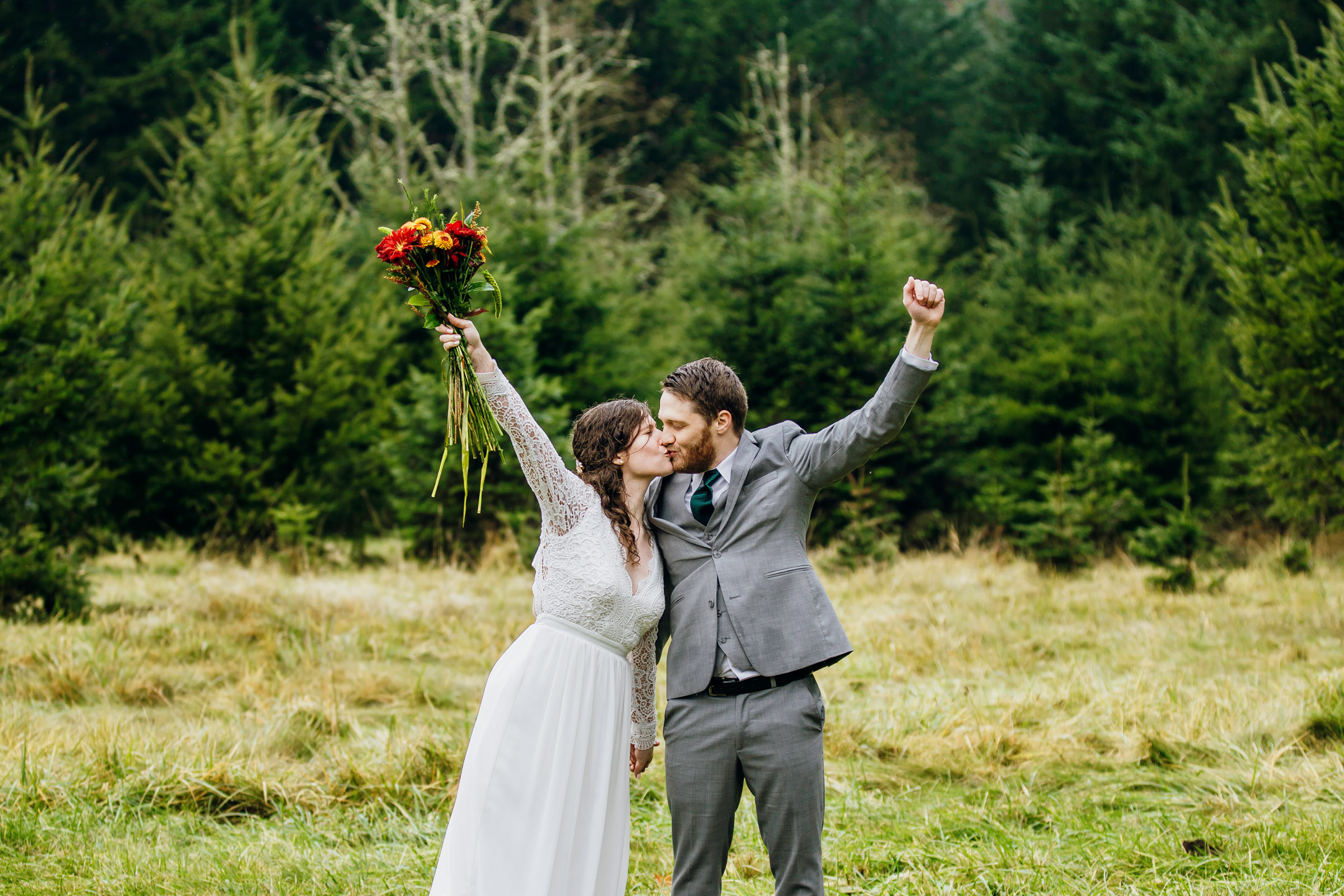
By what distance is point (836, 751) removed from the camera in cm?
567

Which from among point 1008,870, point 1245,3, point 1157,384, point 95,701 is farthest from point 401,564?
point 1245,3

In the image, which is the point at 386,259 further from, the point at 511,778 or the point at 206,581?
the point at 206,581

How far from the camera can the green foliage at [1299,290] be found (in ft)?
33.7

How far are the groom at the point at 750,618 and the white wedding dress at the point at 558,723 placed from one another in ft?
0.63

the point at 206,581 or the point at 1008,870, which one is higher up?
the point at 1008,870

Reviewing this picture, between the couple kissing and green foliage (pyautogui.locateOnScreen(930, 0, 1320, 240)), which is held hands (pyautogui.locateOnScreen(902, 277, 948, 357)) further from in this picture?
green foliage (pyautogui.locateOnScreen(930, 0, 1320, 240))

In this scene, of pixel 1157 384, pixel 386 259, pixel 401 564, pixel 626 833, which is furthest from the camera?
pixel 1157 384

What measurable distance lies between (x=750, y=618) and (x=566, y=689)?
584mm

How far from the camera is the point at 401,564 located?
11914 mm

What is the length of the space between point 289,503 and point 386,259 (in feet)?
30.7

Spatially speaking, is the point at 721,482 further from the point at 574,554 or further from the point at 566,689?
the point at 566,689

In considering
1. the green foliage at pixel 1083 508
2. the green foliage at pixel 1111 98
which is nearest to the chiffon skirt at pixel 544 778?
the green foliage at pixel 1083 508

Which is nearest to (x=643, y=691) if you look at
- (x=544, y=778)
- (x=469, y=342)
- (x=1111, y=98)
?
(x=544, y=778)

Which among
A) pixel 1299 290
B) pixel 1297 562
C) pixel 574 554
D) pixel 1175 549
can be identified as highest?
pixel 1299 290
